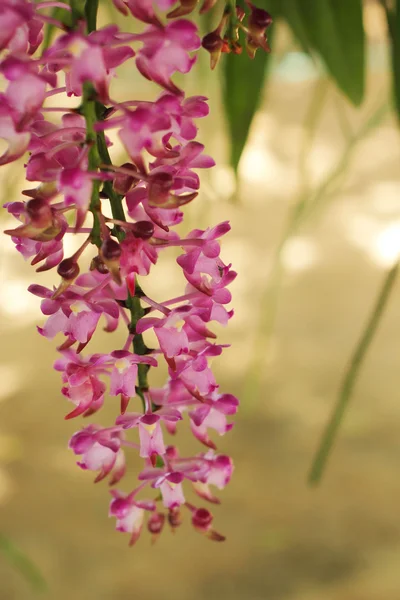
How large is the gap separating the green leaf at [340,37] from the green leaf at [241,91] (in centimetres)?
3

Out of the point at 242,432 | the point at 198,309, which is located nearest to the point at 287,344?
the point at 242,432

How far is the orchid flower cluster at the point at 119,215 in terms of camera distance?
0.51 ft

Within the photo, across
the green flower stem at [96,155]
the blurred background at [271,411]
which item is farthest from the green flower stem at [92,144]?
the blurred background at [271,411]

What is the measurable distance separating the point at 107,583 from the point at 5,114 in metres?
0.66

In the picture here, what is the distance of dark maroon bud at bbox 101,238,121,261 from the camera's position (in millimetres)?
170

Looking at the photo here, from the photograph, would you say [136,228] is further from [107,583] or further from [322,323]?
[322,323]

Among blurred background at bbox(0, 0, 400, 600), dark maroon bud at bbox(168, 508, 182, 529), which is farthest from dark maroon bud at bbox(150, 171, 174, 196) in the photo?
blurred background at bbox(0, 0, 400, 600)

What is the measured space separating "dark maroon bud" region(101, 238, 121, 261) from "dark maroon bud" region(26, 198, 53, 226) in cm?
1

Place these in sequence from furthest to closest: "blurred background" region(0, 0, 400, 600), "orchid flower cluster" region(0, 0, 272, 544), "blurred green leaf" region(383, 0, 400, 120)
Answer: "blurred background" region(0, 0, 400, 600) < "blurred green leaf" region(383, 0, 400, 120) < "orchid flower cluster" region(0, 0, 272, 544)

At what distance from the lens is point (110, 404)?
1.02 metres

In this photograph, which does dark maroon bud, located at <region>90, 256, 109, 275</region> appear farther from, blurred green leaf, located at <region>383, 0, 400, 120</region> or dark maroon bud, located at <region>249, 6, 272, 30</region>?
blurred green leaf, located at <region>383, 0, 400, 120</region>

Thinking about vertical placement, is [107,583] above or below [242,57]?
below

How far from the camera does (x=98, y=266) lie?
0.62 ft

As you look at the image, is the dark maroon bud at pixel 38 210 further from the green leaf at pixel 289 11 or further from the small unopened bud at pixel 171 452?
the green leaf at pixel 289 11
